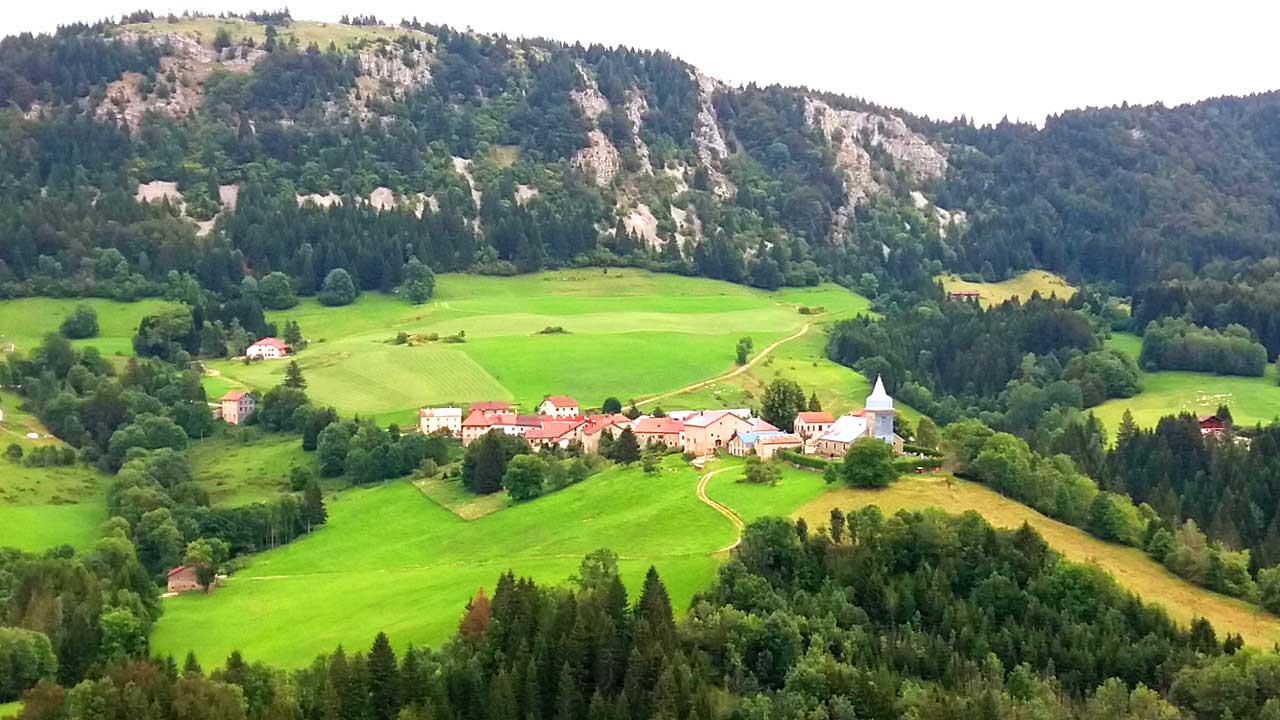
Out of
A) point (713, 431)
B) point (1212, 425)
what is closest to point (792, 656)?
point (713, 431)

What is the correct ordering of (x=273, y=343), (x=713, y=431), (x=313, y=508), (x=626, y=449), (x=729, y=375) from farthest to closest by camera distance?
(x=273, y=343) → (x=729, y=375) → (x=713, y=431) → (x=626, y=449) → (x=313, y=508)

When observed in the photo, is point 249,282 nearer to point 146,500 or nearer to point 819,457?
point 146,500

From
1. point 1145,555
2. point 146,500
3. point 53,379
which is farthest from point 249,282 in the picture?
point 1145,555

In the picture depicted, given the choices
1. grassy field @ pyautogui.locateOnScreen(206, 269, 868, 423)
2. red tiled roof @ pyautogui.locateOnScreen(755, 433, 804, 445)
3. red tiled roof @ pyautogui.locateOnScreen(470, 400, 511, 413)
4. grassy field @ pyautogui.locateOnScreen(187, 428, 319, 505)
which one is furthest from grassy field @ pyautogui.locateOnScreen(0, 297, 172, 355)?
red tiled roof @ pyautogui.locateOnScreen(755, 433, 804, 445)

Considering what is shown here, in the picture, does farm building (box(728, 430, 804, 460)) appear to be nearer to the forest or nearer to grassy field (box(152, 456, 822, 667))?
grassy field (box(152, 456, 822, 667))

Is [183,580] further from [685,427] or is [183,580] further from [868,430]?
[868,430]

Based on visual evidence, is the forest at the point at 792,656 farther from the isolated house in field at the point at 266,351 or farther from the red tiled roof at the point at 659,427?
the isolated house in field at the point at 266,351
